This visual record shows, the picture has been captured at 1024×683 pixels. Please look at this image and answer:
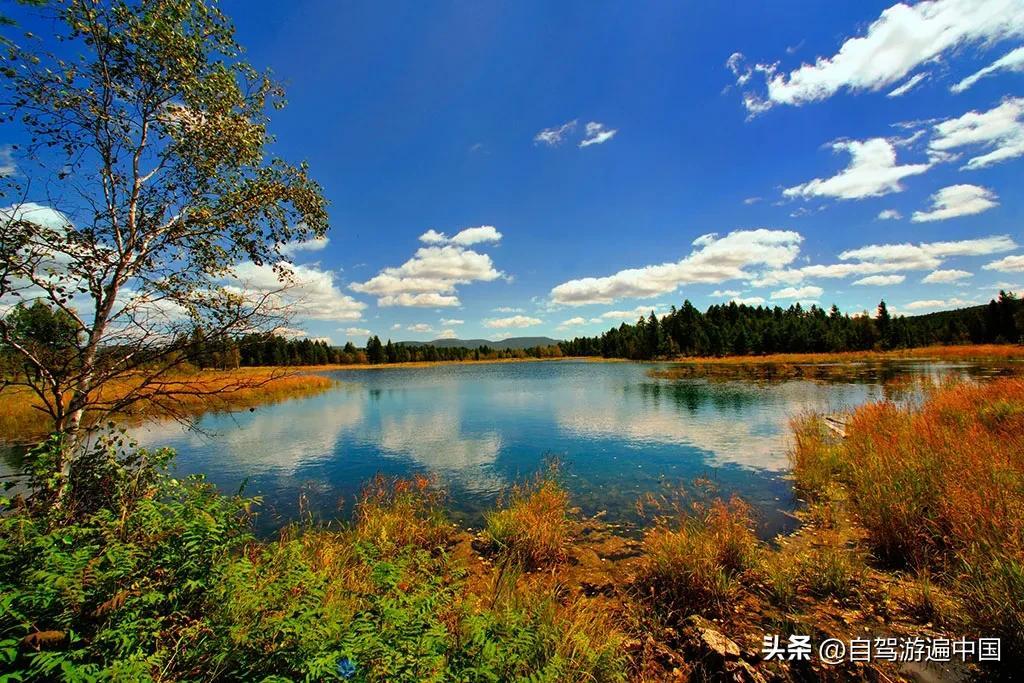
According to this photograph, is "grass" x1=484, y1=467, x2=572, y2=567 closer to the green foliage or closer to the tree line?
the green foliage

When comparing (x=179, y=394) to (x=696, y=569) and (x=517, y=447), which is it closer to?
(x=696, y=569)

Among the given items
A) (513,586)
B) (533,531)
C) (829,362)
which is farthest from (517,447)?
(829,362)

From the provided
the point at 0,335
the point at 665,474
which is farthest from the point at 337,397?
the point at 0,335

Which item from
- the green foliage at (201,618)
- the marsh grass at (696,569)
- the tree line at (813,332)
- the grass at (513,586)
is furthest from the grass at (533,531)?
the tree line at (813,332)

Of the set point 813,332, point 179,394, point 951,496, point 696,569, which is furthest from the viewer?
point 813,332

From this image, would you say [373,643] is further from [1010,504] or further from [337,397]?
[337,397]

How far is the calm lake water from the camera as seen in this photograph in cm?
1274

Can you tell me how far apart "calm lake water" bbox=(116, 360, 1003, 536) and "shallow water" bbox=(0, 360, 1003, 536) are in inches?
2.7

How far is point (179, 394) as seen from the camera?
819 centimetres

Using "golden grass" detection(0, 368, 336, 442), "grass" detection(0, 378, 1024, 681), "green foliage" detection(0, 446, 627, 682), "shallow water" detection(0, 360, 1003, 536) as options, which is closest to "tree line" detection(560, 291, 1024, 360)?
"shallow water" detection(0, 360, 1003, 536)

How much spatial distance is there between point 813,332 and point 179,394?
11505cm

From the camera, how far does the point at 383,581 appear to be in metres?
4.25

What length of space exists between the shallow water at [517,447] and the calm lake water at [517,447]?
68 millimetres

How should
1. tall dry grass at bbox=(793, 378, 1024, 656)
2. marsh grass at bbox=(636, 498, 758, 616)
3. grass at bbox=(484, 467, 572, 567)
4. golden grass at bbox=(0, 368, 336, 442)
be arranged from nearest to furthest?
tall dry grass at bbox=(793, 378, 1024, 656)
golden grass at bbox=(0, 368, 336, 442)
marsh grass at bbox=(636, 498, 758, 616)
grass at bbox=(484, 467, 572, 567)
